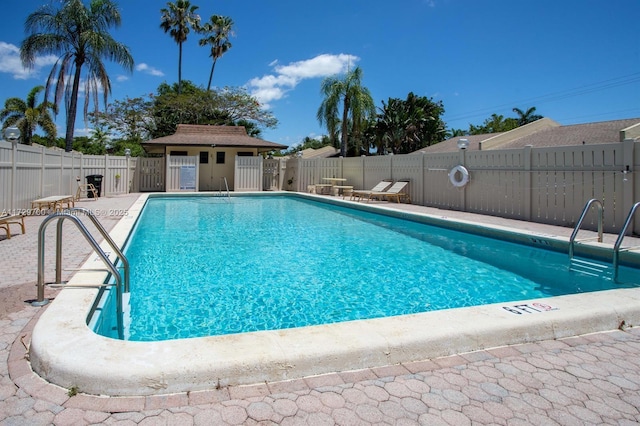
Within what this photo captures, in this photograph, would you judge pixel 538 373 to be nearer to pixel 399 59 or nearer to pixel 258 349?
pixel 258 349

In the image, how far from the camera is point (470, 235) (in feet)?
28.7

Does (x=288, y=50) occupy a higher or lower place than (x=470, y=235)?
higher

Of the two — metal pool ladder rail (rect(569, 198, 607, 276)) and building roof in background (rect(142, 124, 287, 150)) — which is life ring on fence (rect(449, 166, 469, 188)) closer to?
metal pool ladder rail (rect(569, 198, 607, 276))

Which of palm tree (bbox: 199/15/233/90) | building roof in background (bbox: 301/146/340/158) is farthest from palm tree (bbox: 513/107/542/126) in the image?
palm tree (bbox: 199/15/233/90)

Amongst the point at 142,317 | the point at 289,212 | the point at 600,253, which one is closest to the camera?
the point at 142,317

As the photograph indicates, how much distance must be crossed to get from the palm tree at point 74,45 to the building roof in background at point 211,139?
3.91m

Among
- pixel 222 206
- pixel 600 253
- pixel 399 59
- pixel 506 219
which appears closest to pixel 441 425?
pixel 600 253

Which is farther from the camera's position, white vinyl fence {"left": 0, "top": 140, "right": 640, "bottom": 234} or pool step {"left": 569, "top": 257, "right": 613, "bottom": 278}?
white vinyl fence {"left": 0, "top": 140, "right": 640, "bottom": 234}

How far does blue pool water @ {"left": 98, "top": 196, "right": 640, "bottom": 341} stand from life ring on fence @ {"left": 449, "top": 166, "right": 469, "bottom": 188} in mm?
2355

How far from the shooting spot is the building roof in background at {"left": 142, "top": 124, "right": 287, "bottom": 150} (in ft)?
69.2

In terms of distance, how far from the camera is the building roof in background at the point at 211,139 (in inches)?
830

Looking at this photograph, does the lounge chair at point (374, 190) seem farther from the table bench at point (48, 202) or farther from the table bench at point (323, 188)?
the table bench at point (48, 202)

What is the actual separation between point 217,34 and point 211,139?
18.4 m

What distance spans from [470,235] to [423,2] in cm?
1068
